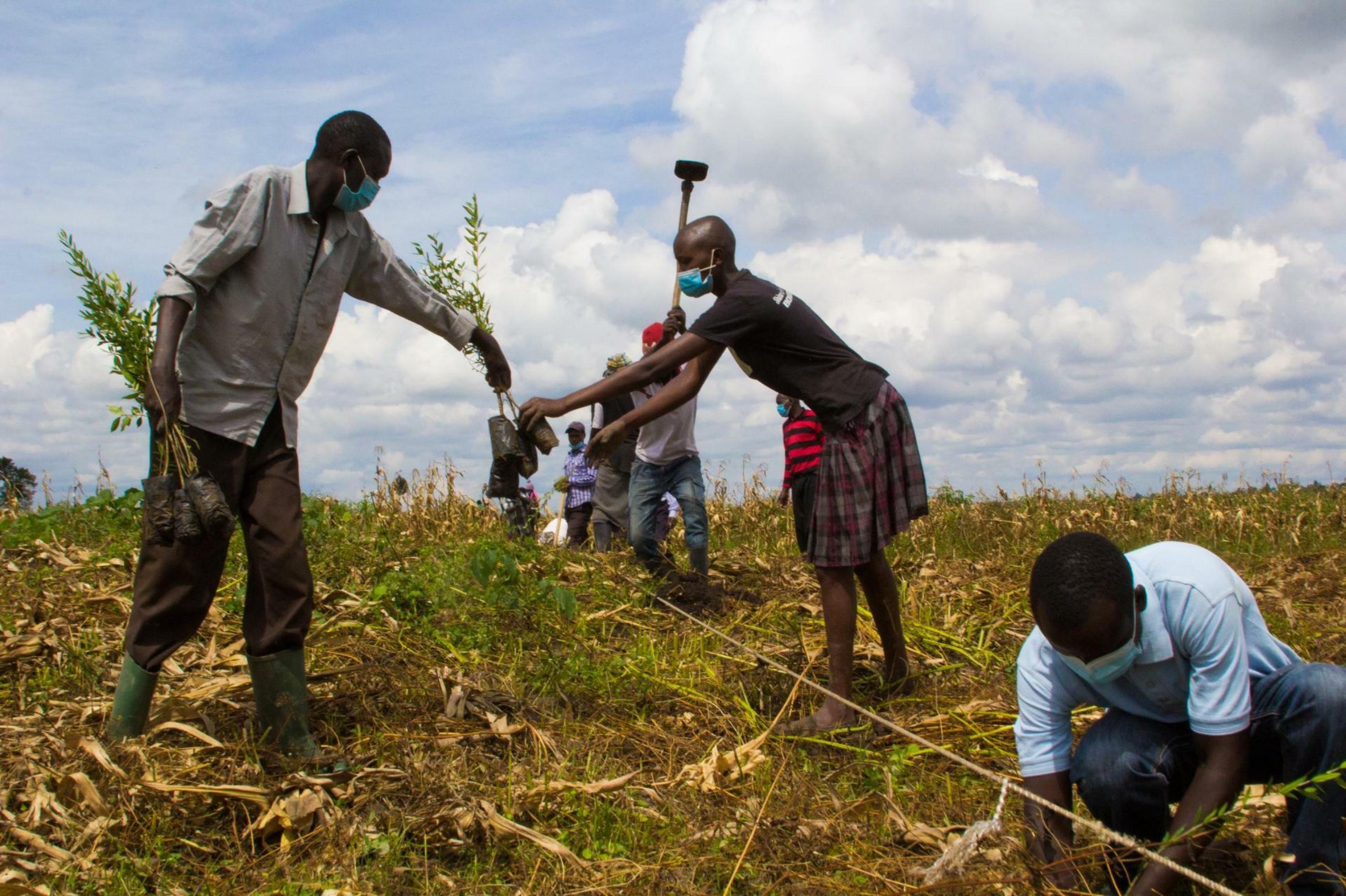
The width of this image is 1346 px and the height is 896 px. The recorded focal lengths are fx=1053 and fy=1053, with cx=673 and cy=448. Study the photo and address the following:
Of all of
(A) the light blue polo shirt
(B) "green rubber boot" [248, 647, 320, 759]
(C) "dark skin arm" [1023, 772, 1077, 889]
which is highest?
(A) the light blue polo shirt

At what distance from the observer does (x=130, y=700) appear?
3295mm

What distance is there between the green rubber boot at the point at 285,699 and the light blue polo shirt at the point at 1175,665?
88.2 inches

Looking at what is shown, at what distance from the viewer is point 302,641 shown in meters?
3.42

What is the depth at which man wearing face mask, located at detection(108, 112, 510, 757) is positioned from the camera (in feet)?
10.4

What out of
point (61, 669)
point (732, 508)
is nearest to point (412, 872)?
Result: point (61, 669)

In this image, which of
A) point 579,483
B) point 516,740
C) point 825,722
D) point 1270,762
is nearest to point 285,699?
point 516,740

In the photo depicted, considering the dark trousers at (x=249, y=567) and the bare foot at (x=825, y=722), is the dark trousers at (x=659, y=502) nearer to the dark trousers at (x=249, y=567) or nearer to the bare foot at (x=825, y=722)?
the bare foot at (x=825, y=722)

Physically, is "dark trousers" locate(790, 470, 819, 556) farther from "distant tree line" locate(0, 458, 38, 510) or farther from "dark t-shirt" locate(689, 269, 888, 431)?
"distant tree line" locate(0, 458, 38, 510)

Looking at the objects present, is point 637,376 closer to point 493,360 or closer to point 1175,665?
point 493,360

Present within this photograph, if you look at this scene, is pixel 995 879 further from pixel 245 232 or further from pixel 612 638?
pixel 612 638

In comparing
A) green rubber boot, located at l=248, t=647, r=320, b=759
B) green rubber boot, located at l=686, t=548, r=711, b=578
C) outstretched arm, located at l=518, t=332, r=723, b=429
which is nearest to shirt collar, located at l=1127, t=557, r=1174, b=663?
outstretched arm, located at l=518, t=332, r=723, b=429

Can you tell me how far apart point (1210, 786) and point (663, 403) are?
2.52 m

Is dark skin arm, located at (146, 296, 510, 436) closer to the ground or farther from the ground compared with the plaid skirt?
farther from the ground

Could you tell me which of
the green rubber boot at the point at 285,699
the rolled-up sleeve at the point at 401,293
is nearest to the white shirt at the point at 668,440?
the rolled-up sleeve at the point at 401,293
